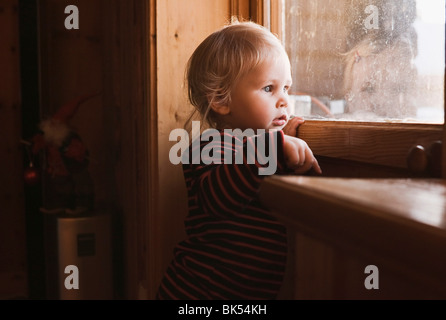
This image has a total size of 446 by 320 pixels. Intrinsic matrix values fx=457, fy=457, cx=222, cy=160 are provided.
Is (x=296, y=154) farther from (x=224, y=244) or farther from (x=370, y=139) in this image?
(x=224, y=244)

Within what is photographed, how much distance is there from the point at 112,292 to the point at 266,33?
150 cm

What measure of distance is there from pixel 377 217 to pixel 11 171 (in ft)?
8.11

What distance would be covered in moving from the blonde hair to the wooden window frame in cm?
22

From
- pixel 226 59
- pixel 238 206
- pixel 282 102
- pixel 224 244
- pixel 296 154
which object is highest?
pixel 226 59

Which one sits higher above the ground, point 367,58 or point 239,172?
point 367,58

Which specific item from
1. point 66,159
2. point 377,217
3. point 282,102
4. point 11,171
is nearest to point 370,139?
point 282,102

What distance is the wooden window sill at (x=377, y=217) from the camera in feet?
1.13

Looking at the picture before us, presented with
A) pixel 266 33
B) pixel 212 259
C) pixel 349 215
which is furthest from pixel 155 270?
pixel 349 215

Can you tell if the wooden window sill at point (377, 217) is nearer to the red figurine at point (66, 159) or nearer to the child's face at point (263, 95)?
the child's face at point (263, 95)

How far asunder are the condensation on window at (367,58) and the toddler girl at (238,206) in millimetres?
141

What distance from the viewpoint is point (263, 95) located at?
3.47 ft

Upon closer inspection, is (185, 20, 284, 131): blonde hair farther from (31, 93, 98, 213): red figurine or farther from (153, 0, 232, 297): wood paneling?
(31, 93, 98, 213): red figurine

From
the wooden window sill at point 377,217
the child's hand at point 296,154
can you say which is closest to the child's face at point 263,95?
the child's hand at point 296,154

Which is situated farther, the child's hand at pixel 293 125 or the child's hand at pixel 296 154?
the child's hand at pixel 293 125
